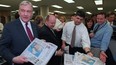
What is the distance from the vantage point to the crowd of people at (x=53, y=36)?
74.0 inches

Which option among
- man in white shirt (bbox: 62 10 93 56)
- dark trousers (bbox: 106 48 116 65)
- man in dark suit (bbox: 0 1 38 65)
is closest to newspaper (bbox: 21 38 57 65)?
man in dark suit (bbox: 0 1 38 65)

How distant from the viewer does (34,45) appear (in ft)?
6.38

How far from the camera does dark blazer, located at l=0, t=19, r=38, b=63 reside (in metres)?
1.85

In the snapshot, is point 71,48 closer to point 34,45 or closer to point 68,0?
point 34,45

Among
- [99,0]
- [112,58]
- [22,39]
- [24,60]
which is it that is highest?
[22,39]

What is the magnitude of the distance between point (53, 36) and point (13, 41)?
1.03 m

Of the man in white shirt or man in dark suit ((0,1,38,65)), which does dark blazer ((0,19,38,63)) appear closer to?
man in dark suit ((0,1,38,65))

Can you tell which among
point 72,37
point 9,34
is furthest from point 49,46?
point 72,37

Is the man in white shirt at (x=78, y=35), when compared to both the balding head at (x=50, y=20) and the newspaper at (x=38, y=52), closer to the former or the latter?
the balding head at (x=50, y=20)

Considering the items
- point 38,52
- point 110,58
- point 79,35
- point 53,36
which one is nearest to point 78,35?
point 79,35

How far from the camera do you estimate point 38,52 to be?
74.9 inches

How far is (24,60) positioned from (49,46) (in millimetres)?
302

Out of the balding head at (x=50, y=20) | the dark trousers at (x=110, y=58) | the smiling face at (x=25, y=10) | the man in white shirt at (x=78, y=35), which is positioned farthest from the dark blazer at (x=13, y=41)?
the dark trousers at (x=110, y=58)

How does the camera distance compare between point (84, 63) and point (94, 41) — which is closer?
point (84, 63)
